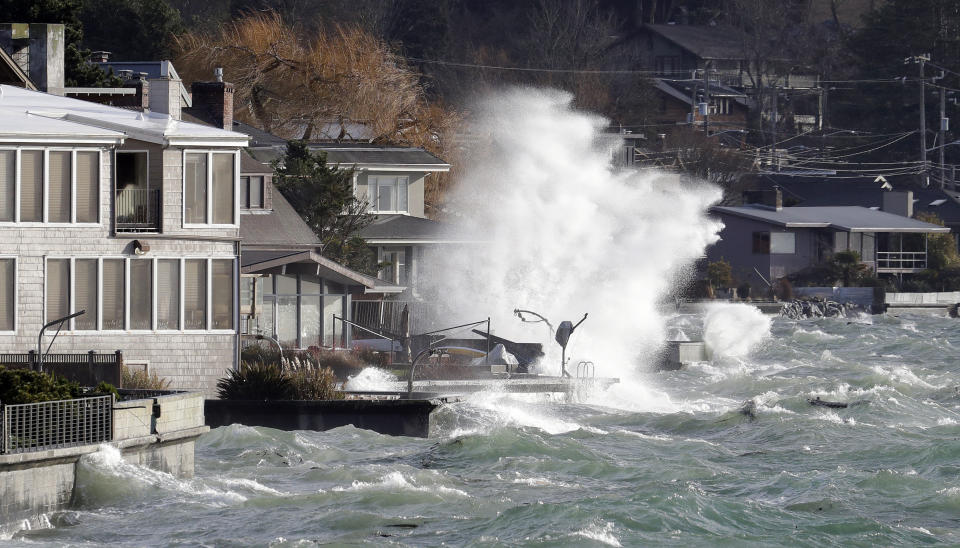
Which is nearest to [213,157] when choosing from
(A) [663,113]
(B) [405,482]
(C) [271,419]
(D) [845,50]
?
(C) [271,419]

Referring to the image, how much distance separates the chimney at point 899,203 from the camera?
102 m

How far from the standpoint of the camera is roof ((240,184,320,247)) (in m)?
44.3

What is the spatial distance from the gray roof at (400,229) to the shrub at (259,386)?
23899mm

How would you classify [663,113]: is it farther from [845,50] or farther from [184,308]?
[184,308]

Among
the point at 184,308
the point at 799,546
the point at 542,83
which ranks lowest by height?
the point at 799,546

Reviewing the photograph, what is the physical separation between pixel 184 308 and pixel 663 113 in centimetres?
9186

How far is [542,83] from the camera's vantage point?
113250 mm

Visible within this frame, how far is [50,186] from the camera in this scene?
32719 millimetres

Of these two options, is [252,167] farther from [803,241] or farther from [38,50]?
[803,241]

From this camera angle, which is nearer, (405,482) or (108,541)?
(108,541)

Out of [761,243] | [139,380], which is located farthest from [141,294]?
[761,243]

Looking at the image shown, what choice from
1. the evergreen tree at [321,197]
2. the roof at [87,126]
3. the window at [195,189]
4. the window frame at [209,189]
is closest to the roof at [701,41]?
the evergreen tree at [321,197]

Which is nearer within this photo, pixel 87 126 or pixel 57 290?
pixel 57 290

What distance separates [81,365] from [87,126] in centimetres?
511
